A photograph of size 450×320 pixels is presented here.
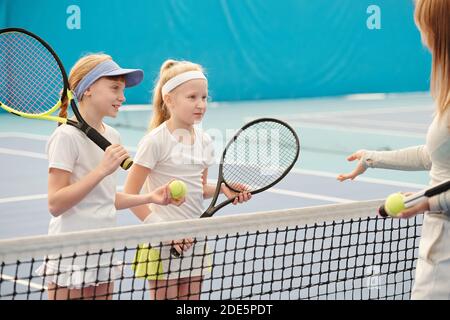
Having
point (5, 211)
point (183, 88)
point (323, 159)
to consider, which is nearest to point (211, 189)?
point (183, 88)

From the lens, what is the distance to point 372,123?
37.5 ft

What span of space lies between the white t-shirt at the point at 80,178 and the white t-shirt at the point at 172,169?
0.20 m

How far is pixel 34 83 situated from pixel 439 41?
5182 mm

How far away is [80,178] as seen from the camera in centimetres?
289

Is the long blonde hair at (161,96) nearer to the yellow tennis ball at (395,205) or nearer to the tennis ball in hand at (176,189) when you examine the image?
the tennis ball in hand at (176,189)

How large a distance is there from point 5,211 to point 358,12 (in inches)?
384

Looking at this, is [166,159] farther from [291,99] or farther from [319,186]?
[291,99]

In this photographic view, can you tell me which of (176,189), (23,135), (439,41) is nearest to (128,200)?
(176,189)

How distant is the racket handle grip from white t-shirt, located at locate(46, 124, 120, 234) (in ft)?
0.11

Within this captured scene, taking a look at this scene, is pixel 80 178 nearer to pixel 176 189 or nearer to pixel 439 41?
pixel 176 189

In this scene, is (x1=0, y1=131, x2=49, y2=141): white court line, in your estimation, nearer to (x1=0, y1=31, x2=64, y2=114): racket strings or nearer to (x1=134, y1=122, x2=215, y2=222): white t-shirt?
(x1=0, y1=31, x2=64, y2=114): racket strings

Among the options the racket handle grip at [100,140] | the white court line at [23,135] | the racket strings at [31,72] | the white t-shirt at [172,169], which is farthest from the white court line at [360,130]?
the racket handle grip at [100,140]

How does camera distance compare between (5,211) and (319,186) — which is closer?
(5,211)

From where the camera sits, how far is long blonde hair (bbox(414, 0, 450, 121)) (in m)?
2.34
